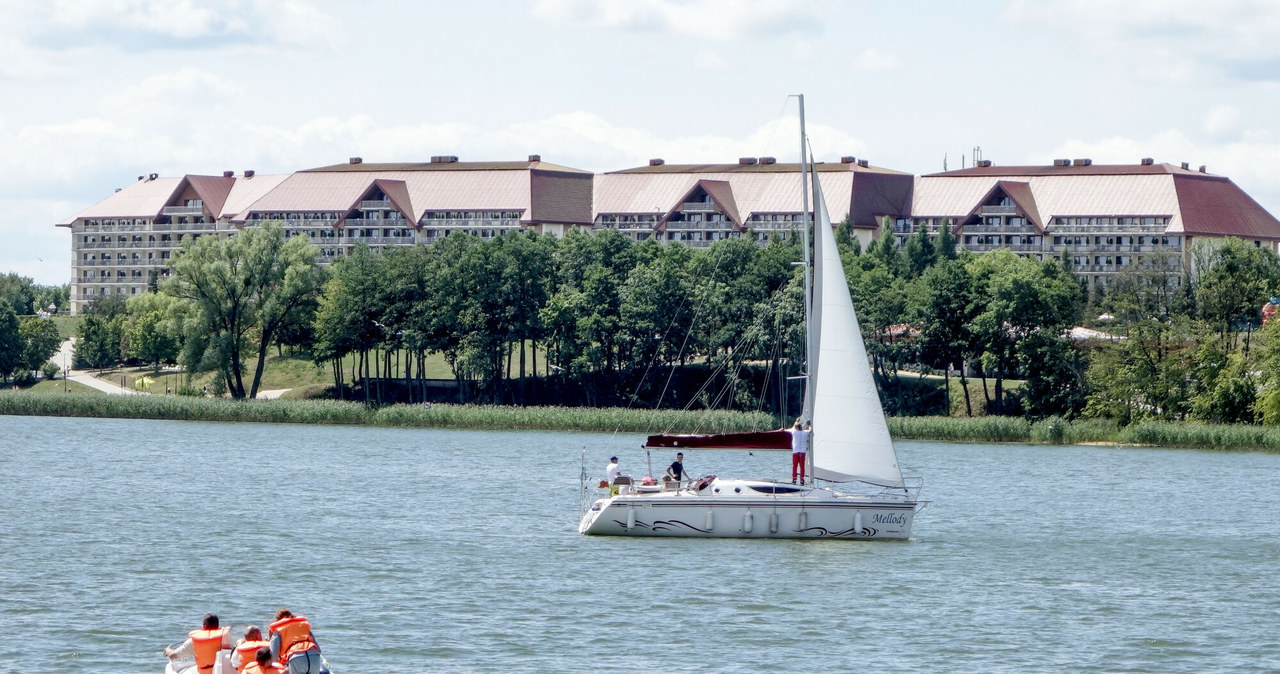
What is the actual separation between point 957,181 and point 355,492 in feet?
444

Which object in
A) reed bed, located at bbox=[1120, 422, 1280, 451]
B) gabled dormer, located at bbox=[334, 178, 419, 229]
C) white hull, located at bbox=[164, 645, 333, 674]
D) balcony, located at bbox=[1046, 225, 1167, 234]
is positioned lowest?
white hull, located at bbox=[164, 645, 333, 674]

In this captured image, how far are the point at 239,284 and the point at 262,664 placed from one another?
9233 centimetres

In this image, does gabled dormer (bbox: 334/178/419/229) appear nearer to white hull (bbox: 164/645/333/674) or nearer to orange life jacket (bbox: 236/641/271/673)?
white hull (bbox: 164/645/333/674)

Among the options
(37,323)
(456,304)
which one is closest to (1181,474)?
(456,304)

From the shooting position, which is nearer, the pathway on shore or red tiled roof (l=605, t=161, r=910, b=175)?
the pathway on shore

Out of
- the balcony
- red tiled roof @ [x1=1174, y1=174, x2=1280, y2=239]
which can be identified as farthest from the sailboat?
the balcony

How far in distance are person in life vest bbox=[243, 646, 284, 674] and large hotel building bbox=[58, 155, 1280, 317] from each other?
148765mm

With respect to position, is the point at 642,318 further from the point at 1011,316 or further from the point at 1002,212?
the point at 1002,212

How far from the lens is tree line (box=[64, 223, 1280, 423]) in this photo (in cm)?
10669

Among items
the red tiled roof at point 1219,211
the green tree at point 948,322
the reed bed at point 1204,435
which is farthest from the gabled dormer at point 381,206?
the reed bed at point 1204,435

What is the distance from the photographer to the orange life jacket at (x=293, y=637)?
80.5 feet

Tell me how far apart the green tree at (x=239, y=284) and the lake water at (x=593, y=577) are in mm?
43321

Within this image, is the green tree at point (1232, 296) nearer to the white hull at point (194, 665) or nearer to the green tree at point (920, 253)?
the green tree at point (920, 253)

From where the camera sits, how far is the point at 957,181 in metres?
187
